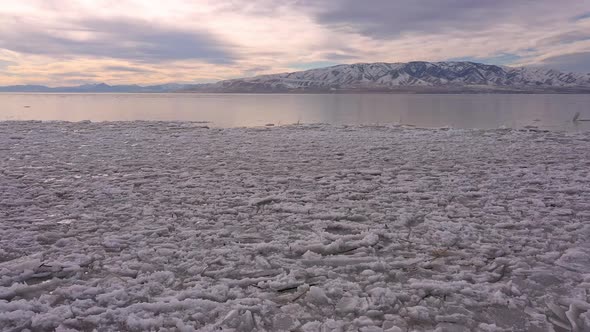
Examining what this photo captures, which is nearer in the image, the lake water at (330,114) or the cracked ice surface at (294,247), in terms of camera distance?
the cracked ice surface at (294,247)

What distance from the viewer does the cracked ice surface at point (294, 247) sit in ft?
11.2

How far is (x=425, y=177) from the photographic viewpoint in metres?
8.77

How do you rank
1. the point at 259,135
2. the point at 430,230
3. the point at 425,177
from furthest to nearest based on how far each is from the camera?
the point at 259,135, the point at 425,177, the point at 430,230

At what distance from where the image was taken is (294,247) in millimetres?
4785

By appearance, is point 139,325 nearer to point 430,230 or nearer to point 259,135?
point 430,230

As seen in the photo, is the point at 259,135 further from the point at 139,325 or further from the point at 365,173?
the point at 139,325

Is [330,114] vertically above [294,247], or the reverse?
[330,114]

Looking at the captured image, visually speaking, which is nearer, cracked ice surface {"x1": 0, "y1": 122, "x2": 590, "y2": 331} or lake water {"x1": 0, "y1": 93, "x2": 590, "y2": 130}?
cracked ice surface {"x1": 0, "y1": 122, "x2": 590, "y2": 331}

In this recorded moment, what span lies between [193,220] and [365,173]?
194 inches

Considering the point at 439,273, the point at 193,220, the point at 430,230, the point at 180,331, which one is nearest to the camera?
the point at 180,331

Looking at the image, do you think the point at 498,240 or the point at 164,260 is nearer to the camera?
the point at 164,260

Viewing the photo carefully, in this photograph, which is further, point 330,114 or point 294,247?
point 330,114

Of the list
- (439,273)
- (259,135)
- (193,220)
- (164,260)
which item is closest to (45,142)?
(259,135)

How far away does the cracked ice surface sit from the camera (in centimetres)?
340
